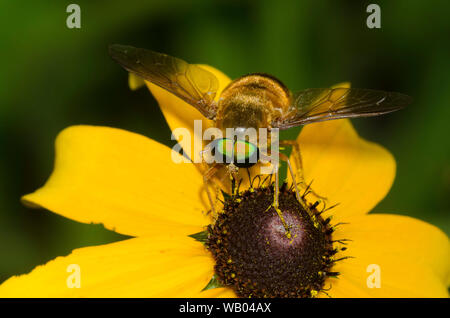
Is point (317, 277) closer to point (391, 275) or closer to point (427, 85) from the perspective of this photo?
point (391, 275)

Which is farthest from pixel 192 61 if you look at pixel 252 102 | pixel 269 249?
pixel 269 249

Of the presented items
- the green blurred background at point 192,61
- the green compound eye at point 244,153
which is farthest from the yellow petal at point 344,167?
the green blurred background at point 192,61

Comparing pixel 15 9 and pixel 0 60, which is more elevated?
pixel 15 9

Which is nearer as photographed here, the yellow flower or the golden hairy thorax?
the yellow flower

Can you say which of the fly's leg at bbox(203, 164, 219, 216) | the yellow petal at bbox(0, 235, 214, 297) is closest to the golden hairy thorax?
the fly's leg at bbox(203, 164, 219, 216)

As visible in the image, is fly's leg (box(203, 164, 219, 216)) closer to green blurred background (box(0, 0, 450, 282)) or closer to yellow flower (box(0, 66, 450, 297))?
yellow flower (box(0, 66, 450, 297))

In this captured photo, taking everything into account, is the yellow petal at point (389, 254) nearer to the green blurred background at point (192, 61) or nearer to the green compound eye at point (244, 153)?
the green compound eye at point (244, 153)

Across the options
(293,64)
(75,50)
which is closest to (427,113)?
(293,64)
